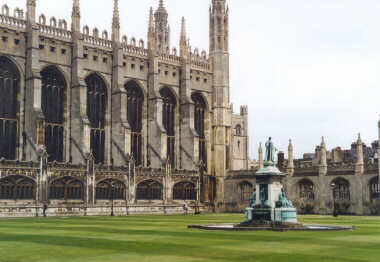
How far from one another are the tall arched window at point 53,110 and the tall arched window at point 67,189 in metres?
6.40

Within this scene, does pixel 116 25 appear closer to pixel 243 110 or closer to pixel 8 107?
pixel 8 107

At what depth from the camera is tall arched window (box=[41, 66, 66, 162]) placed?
64.4m

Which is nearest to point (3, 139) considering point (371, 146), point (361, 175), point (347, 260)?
point (361, 175)

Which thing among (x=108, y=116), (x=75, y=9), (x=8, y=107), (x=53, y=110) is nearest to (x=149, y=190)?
(x=108, y=116)

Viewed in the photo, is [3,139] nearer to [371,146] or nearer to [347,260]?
[347,260]

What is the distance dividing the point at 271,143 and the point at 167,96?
4397 cm

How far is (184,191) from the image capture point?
72.2 m

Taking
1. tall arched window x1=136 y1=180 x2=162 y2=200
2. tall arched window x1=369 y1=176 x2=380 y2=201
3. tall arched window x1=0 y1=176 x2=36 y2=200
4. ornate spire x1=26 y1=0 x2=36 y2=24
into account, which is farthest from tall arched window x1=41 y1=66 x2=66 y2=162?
tall arched window x1=369 y1=176 x2=380 y2=201

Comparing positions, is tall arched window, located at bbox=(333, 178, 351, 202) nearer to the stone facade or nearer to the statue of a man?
the stone facade

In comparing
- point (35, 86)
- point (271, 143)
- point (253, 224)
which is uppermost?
point (35, 86)

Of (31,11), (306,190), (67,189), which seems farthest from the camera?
(306,190)

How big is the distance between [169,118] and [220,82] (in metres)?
10.2

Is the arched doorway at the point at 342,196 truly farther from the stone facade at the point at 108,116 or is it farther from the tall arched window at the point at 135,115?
the tall arched window at the point at 135,115

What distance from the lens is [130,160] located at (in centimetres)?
6525
